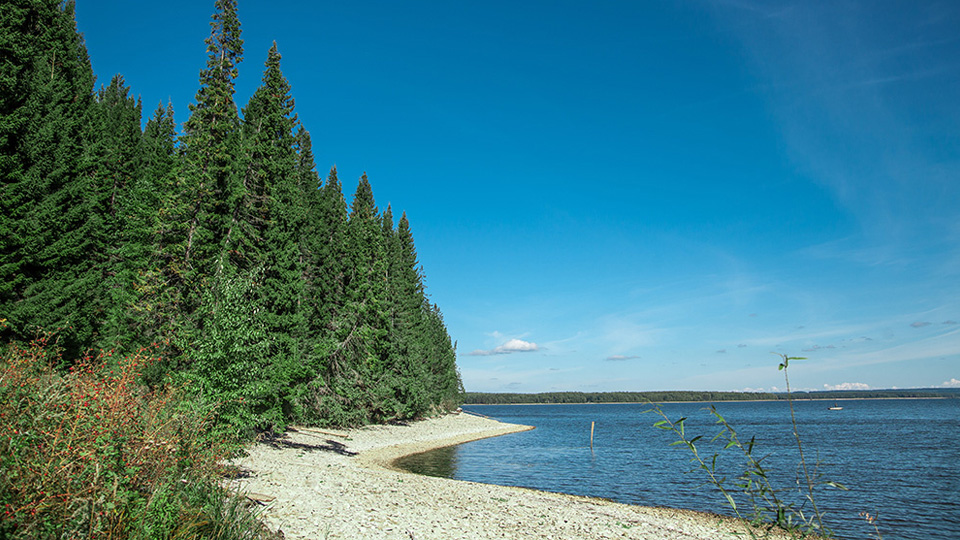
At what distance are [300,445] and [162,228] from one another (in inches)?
589

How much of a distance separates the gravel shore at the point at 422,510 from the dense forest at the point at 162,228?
9.04 ft

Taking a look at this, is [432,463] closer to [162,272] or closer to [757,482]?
[162,272]

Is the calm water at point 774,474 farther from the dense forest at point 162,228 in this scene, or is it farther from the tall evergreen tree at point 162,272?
the tall evergreen tree at point 162,272

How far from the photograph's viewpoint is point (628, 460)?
41938 mm

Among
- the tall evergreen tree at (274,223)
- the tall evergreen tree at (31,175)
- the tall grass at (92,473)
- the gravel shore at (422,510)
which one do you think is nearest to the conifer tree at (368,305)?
the tall evergreen tree at (274,223)

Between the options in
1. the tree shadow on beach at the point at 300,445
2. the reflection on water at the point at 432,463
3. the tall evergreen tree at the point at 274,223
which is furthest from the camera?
the reflection on water at the point at 432,463

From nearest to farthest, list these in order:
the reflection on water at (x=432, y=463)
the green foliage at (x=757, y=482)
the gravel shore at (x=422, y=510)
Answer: the green foliage at (x=757, y=482)
the gravel shore at (x=422, y=510)
the reflection on water at (x=432, y=463)

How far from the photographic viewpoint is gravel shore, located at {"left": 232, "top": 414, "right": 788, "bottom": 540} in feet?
43.8

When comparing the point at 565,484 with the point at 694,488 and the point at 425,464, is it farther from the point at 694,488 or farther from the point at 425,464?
the point at 425,464

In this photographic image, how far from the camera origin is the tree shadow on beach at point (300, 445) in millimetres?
29319

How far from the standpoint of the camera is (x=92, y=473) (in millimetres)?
5770

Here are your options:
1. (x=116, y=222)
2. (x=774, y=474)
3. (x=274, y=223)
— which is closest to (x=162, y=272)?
(x=274, y=223)

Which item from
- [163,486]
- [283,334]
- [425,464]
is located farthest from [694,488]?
[163,486]

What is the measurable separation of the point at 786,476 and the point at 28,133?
151 ft
